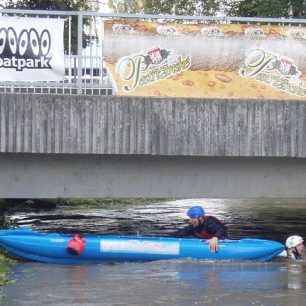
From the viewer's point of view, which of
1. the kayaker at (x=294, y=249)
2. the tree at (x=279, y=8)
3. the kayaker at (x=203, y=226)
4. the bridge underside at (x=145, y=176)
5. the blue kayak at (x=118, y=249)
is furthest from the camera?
the tree at (x=279, y=8)

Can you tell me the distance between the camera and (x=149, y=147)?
42.9 ft

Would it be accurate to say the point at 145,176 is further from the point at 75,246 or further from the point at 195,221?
the point at 75,246

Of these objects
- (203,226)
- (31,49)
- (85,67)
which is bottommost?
(203,226)

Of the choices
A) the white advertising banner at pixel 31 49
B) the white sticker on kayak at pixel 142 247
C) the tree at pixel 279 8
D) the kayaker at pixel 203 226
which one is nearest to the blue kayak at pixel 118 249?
the white sticker on kayak at pixel 142 247

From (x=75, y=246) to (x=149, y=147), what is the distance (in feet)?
6.58

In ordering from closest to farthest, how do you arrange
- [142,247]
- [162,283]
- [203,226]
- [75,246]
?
1. [162,283]
2. [75,246]
3. [142,247]
4. [203,226]

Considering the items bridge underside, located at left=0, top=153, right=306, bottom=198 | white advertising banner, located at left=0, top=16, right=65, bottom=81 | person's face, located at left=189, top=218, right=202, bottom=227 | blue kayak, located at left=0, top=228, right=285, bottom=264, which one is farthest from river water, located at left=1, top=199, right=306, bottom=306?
white advertising banner, located at left=0, top=16, right=65, bottom=81

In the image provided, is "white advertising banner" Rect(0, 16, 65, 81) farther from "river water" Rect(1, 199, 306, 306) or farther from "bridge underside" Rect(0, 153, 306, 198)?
"river water" Rect(1, 199, 306, 306)

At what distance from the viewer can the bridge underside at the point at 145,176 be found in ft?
44.1

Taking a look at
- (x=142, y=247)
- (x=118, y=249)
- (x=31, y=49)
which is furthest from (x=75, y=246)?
(x=31, y=49)

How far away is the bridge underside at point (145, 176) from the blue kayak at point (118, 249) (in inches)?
28.5

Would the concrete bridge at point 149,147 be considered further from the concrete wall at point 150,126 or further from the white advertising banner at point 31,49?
the white advertising banner at point 31,49

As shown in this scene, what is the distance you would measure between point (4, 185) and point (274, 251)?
4516 millimetres

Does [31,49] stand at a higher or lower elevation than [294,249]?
higher
